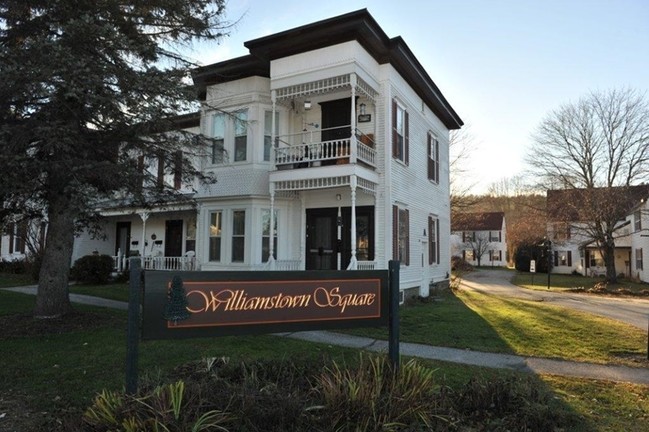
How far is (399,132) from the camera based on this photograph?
14.4 metres

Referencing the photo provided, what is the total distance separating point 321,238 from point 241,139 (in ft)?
13.7

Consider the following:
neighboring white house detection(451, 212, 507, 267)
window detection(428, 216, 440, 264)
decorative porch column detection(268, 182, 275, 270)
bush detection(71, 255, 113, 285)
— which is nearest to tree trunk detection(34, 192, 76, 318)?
decorative porch column detection(268, 182, 275, 270)

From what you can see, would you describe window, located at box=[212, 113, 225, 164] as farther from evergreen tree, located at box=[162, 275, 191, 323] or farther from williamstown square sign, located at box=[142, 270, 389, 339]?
evergreen tree, located at box=[162, 275, 191, 323]

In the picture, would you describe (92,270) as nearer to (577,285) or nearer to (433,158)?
(433,158)

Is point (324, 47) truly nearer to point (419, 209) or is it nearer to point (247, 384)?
point (419, 209)

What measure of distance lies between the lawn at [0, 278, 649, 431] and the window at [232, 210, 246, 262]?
14.8ft

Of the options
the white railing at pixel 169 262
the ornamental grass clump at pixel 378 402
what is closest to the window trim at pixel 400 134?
the white railing at pixel 169 262

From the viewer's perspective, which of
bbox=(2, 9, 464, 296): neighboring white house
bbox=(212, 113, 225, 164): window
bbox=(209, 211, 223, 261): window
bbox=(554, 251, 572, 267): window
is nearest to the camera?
bbox=(2, 9, 464, 296): neighboring white house

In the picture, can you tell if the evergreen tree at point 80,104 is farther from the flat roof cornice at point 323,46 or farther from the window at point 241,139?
the window at point 241,139

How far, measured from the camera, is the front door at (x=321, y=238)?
13.9 metres

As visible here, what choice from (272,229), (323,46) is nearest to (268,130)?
(323,46)

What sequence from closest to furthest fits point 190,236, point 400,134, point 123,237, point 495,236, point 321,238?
point 321,238
point 400,134
point 190,236
point 123,237
point 495,236

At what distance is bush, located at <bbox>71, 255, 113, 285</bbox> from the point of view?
18547 millimetres

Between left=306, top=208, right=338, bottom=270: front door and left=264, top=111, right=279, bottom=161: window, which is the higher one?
left=264, top=111, right=279, bottom=161: window
